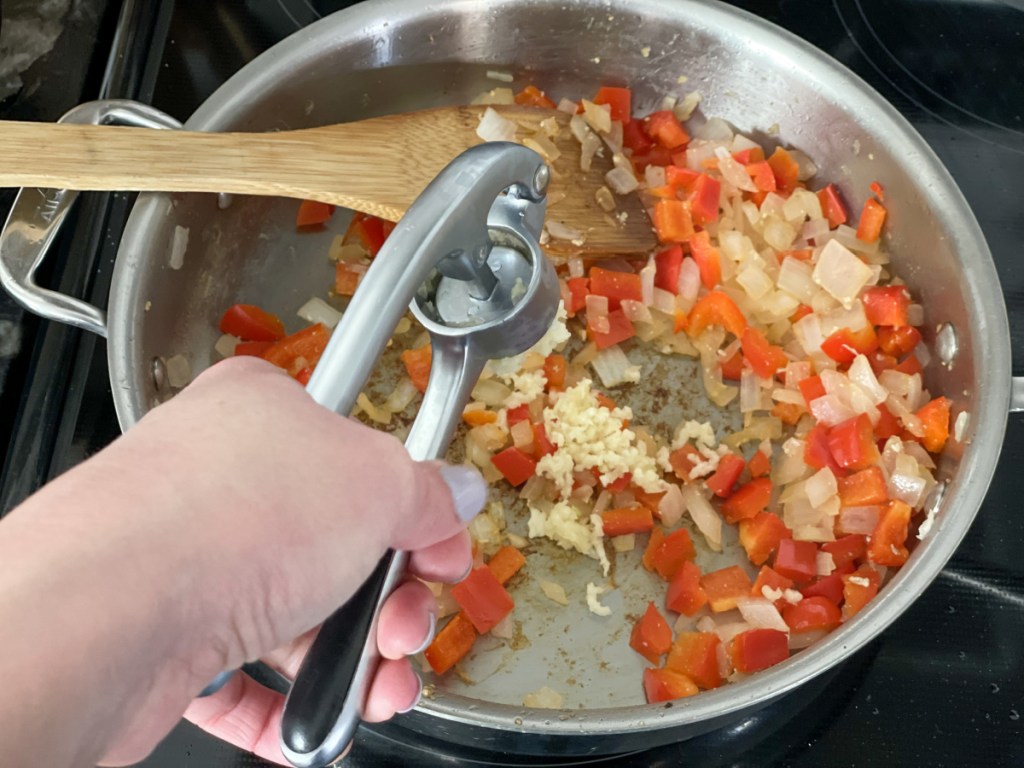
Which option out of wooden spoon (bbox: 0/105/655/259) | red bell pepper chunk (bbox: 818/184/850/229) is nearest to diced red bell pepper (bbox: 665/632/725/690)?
wooden spoon (bbox: 0/105/655/259)

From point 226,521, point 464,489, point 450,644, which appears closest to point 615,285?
point 450,644

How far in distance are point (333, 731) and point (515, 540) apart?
662mm

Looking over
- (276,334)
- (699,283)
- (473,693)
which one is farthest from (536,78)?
(473,693)

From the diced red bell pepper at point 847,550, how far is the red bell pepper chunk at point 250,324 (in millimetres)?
915

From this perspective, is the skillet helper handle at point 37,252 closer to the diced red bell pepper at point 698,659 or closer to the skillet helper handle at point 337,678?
the skillet helper handle at point 337,678

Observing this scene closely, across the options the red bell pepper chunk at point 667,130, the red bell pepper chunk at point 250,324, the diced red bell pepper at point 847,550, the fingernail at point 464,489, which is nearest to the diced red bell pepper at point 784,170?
the red bell pepper chunk at point 667,130

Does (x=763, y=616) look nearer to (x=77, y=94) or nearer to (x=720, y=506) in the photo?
(x=720, y=506)

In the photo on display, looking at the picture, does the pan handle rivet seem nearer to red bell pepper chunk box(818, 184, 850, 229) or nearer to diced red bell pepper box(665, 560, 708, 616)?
red bell pepper chunk box(818, 184, 850, 229)

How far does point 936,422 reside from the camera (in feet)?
4.23

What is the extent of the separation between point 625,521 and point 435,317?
1.54 feet

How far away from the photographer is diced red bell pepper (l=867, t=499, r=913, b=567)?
125cm

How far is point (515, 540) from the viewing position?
1.35 metres

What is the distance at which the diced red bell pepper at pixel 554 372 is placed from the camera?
1434 mm

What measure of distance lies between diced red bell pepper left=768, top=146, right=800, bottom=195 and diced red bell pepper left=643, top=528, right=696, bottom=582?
0.64m
